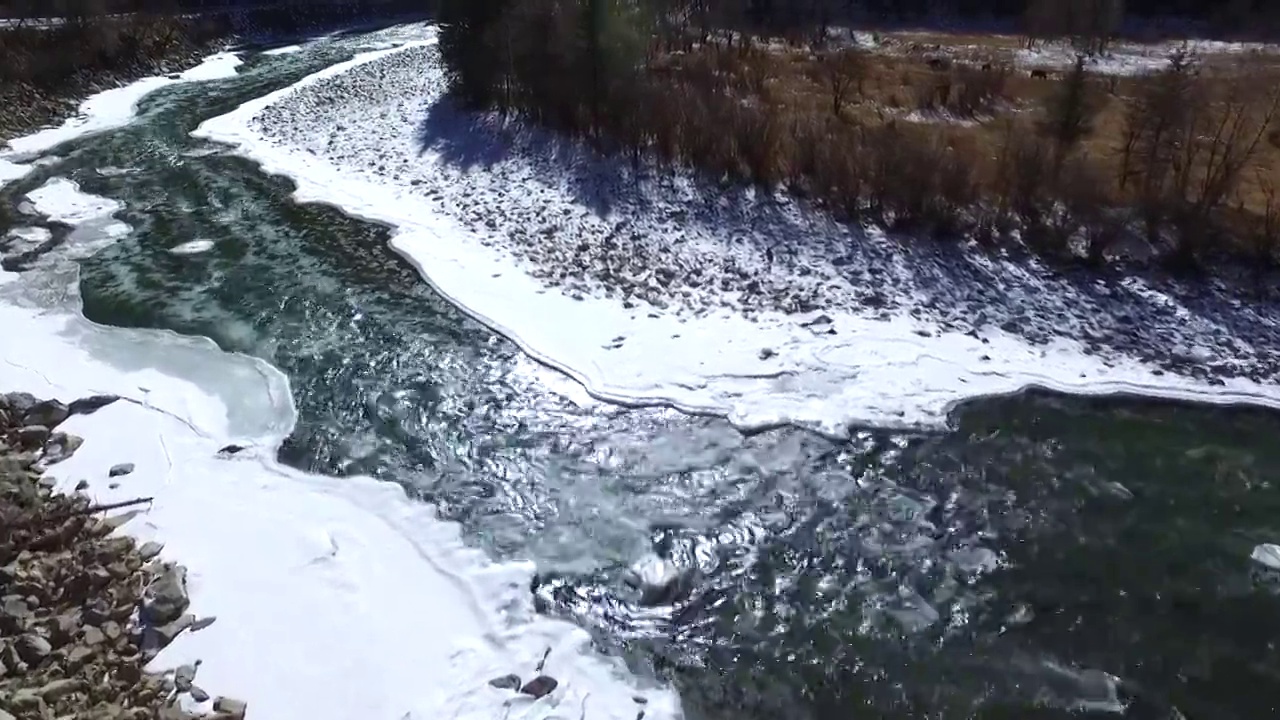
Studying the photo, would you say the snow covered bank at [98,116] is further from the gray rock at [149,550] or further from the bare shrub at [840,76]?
the bare shrub at [840,76]

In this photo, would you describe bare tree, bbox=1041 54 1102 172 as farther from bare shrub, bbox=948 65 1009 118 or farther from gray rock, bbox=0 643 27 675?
gray rock, bbox=0 643 27 675

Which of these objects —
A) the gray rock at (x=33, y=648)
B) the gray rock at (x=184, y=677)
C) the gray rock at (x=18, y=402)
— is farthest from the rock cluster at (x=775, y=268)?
the gray rock at (x=33, y=648)

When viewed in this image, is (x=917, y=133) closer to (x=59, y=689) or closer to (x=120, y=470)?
(x=120, y=470)

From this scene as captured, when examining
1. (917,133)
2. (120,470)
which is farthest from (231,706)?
(917,133)

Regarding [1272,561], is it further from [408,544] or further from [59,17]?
[59,17]

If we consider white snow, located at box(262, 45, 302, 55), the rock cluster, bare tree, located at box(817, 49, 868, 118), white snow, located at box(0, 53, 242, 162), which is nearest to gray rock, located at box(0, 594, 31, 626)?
the rock cluster

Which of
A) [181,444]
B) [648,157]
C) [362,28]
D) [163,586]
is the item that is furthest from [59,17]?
[163,586]

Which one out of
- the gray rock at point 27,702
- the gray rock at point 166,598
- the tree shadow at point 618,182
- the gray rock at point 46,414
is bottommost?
the gray rock at point 166,598
